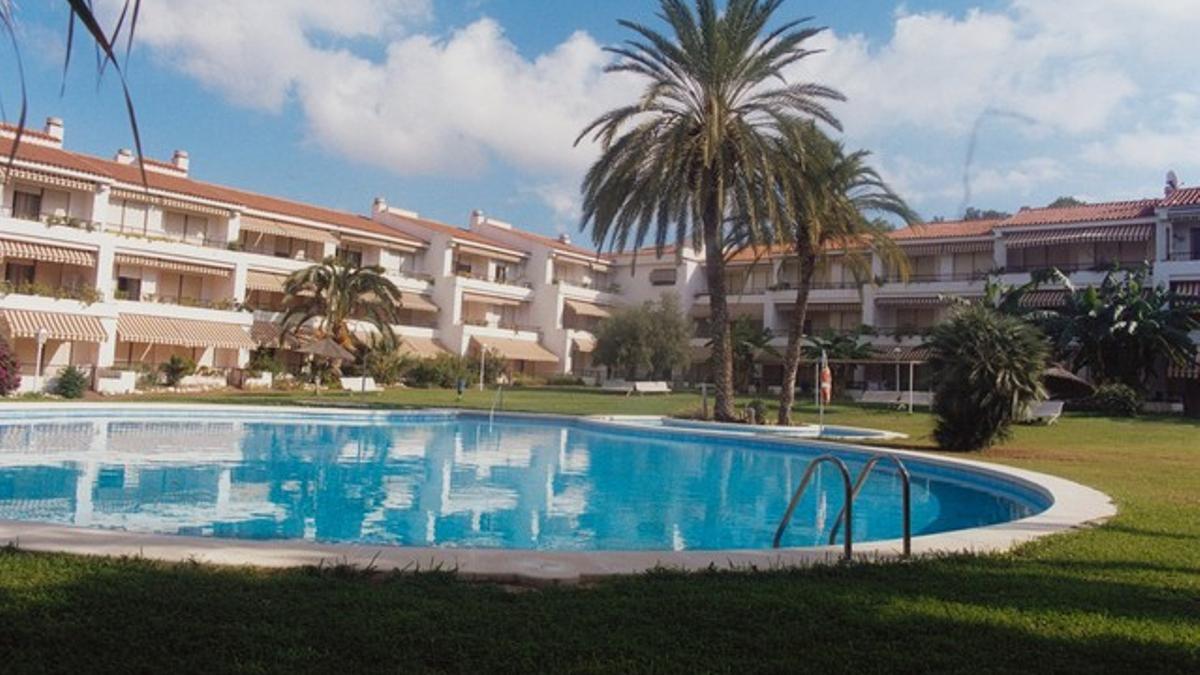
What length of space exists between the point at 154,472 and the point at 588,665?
13.3 m

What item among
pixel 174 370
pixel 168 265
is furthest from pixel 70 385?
pixel 168 265

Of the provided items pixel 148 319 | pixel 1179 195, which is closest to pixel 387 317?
pixel 148 319

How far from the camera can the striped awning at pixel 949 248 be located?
5169cm

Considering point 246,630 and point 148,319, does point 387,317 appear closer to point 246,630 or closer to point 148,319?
point 148,319

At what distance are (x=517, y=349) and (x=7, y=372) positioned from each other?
105 feet

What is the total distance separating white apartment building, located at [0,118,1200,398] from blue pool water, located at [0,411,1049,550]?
9.25m

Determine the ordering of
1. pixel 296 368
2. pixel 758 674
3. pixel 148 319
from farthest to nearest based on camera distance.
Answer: pixel 296 368 → pixel 148 319 → pixel 758 674

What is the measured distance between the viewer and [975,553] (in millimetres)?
7980

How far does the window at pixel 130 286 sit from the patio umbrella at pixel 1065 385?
122 feet

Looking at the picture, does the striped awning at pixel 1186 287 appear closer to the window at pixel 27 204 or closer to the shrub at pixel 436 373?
the shrub at pixel 436 373

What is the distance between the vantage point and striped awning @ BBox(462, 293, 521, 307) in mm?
58134

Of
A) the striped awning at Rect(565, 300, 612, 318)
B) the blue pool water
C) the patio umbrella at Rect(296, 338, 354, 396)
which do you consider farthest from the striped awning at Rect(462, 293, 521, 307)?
the blue pool water

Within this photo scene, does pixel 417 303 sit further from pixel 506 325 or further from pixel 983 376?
pixel 983 376

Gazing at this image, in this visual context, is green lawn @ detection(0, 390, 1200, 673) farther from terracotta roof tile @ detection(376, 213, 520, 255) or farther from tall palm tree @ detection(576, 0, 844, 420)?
terracotta roof tile @ detection(376, 213, 520, 255)
